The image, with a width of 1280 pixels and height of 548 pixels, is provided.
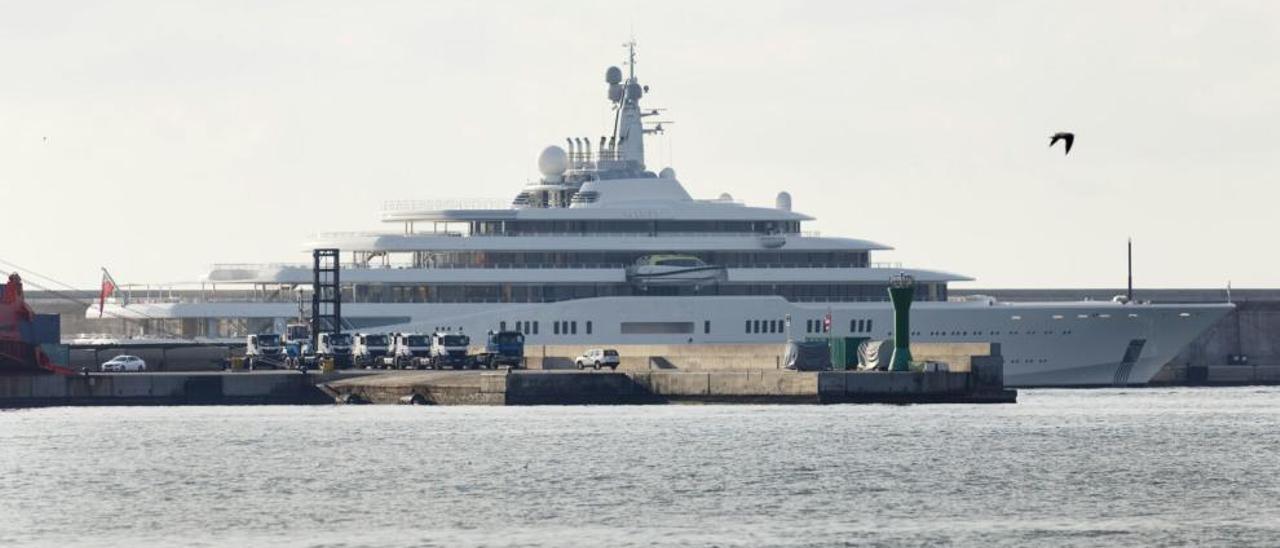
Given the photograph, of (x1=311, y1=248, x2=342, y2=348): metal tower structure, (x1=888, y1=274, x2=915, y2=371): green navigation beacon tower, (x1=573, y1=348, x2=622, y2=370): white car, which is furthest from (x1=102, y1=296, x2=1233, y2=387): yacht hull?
(x1=888, y1=274, x2=915, y2=371): green navigation beacon tower

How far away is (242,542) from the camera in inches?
1801

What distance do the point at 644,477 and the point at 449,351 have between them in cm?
3542

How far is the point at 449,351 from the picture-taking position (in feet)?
299

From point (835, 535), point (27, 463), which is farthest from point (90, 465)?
point (835, 535)

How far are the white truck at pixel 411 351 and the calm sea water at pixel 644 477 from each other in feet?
37.0

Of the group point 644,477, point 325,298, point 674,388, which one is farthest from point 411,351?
point 644,477

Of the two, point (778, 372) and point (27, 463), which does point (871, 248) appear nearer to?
Result: point (778, 372)

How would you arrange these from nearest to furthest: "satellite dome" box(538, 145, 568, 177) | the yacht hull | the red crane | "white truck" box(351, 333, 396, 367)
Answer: the red crane, "white truck" box(351, 333, 396, 367), the yacht hull, "satellite dome" box(538, 145, 568, 177)

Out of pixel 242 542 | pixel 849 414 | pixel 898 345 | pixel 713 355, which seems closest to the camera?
pixel 242 542

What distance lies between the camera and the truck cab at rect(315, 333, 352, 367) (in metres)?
91.3

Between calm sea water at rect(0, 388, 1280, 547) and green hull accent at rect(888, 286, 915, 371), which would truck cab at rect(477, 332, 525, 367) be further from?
green hull accent at rect(888, 286, 915, 371)

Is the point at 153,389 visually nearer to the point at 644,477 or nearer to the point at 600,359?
the point at 600,359

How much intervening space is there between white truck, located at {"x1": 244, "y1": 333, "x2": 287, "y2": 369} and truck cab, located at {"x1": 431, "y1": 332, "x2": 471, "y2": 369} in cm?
544

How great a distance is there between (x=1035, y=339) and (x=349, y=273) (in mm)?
25037
